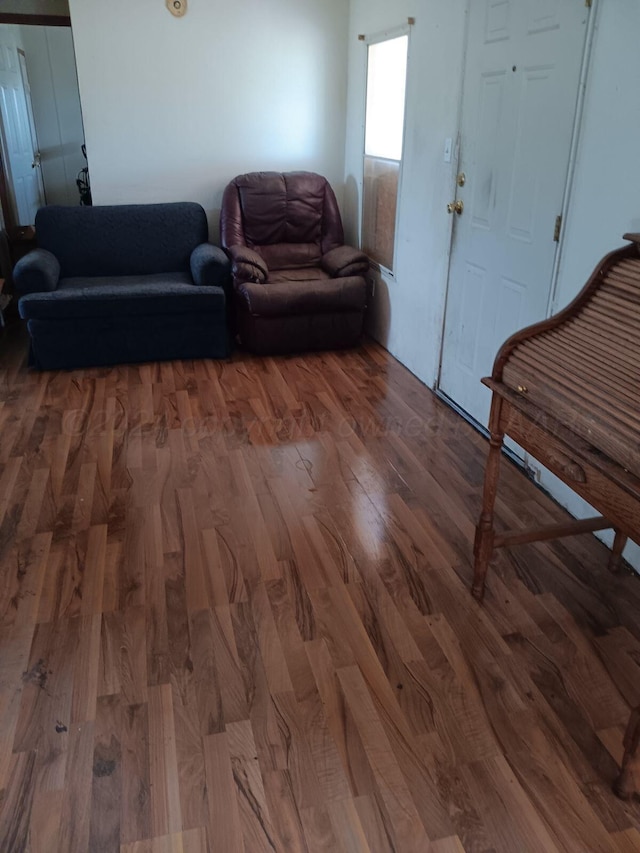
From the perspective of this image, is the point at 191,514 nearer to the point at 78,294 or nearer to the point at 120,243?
the point at 78,294

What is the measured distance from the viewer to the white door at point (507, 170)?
2.59 m

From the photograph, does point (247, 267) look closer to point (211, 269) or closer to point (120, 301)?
point (211, 269)

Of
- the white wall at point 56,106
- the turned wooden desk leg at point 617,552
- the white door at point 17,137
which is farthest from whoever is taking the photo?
the white wall at point 56,106

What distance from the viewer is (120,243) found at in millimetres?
4535

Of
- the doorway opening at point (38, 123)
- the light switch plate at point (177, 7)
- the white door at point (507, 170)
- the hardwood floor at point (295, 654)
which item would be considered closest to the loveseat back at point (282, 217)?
the light switch plate at point (177, 7)

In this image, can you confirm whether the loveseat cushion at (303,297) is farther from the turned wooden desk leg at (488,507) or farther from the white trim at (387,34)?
the turned wooden desk leg at (488,507)

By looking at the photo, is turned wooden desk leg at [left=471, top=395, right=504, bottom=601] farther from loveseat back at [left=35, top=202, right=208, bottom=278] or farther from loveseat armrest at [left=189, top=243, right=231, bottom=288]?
loveseat back at [left=35, top=202, right=208, bottom=278]

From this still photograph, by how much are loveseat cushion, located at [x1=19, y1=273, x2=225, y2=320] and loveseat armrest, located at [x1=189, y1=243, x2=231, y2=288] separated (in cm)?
8

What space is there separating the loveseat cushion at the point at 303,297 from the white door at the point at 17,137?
9.61 ft

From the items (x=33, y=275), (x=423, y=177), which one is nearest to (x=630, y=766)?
(x=423, y=177)

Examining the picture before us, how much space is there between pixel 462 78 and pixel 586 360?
2145mm

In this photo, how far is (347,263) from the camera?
174 inches

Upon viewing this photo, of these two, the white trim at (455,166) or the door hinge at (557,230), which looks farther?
the white trim at (455,166)

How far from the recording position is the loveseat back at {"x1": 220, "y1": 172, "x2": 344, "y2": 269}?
465 centimetres
